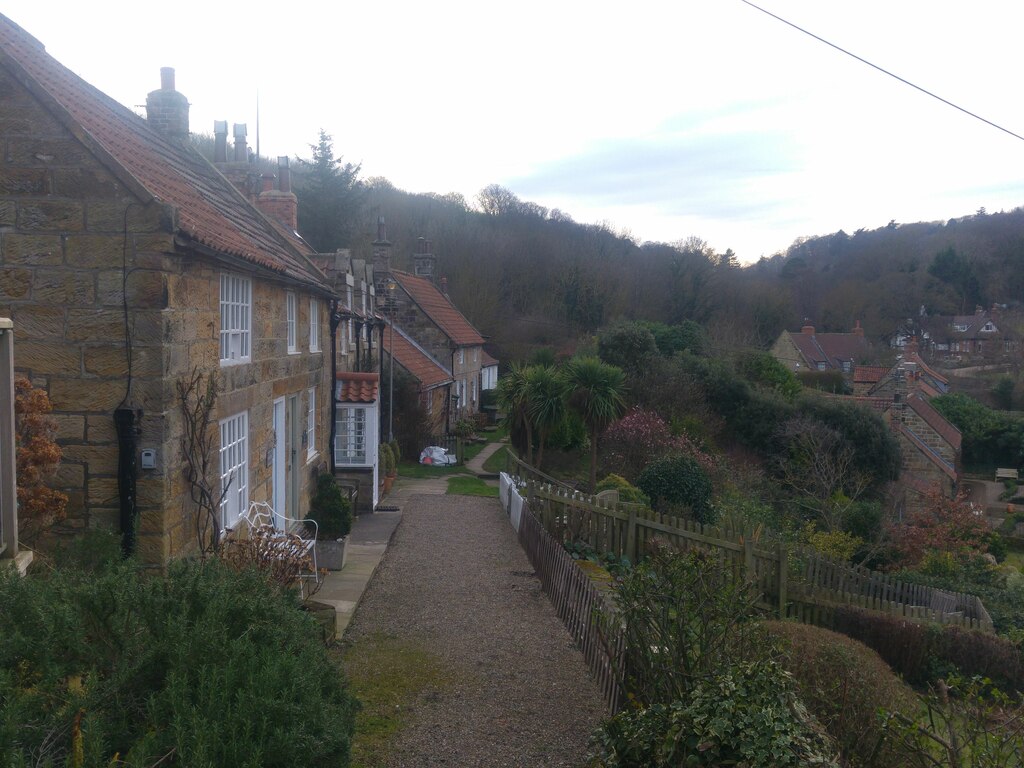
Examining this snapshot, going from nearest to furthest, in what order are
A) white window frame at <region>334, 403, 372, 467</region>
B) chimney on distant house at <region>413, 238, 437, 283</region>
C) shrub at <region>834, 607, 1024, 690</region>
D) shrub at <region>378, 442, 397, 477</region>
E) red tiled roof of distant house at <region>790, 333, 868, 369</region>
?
1. shrub at <region>834, 607, 1024, 690</region>
2. white window frame at <region>334, 403, 372, 467</region>
3. shrub at <region>378, 442, 397, 477</region>
4. chimney on distant house at <region>413, 238, 437, 283</region>
5. red tiled roof of distant house at <region>790, 333, 868, 369</region>

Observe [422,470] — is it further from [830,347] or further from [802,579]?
[830,347]

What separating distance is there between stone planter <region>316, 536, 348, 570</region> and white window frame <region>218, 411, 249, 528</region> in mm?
2475

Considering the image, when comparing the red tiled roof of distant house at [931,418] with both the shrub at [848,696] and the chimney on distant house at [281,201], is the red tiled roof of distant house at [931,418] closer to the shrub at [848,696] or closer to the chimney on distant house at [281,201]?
the chimney on distant house at [281,201]

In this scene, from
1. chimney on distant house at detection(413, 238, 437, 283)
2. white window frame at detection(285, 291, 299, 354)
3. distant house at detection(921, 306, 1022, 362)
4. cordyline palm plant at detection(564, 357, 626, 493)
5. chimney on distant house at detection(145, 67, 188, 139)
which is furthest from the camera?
distant house at detection(921, 306, 1022, 362)

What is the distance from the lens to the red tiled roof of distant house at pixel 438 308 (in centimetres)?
3322

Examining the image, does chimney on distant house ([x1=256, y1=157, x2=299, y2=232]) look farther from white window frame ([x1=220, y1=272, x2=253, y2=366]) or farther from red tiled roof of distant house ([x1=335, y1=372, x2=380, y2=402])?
white window frame ([x1=220, y1=272, x2=253, y2=366])

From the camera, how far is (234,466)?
9469 millimetres

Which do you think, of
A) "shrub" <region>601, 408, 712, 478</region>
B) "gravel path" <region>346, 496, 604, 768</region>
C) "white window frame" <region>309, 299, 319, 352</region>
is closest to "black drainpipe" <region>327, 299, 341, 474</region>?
"white window frame" <region>309, 299, 319, 352</region>

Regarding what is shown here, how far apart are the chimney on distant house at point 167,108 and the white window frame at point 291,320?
3.69 metres

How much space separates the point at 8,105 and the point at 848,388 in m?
43.1

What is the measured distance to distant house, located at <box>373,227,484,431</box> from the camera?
96.0 feet

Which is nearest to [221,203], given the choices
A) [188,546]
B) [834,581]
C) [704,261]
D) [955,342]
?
[188,546]

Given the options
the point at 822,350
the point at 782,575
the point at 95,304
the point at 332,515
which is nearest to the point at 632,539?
the point at 782,575

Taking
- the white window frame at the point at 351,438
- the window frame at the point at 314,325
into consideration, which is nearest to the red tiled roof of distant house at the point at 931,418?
the white window frame at the point at 351,438
